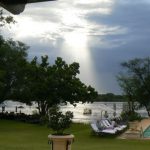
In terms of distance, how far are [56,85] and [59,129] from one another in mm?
29136

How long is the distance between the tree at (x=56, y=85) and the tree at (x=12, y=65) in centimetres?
84

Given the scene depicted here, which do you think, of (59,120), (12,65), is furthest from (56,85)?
(59,120)

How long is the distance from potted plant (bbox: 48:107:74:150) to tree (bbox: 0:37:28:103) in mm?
29184

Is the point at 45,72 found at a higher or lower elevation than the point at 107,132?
higher

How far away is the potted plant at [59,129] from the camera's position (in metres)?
10.0

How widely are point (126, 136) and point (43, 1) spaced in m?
19.7

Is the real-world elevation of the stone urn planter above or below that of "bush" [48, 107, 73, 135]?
below

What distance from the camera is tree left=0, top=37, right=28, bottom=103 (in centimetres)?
3995

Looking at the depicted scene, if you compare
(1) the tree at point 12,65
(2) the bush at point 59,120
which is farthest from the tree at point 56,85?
(2) the bush at point 59,120

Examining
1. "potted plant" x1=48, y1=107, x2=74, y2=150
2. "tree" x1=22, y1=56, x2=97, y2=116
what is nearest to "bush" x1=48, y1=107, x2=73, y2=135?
"potted plant" x1=48, y1=107, x2=74, y2=150

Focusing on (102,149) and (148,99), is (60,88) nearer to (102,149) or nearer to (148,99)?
(148,99)

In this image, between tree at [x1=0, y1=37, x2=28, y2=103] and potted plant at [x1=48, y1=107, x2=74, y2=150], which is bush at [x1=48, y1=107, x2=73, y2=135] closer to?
potted plant at [x1=48, y1=107, x2=74, y2=150]

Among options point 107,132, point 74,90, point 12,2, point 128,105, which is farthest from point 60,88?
point 12,2

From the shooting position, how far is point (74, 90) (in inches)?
1575
